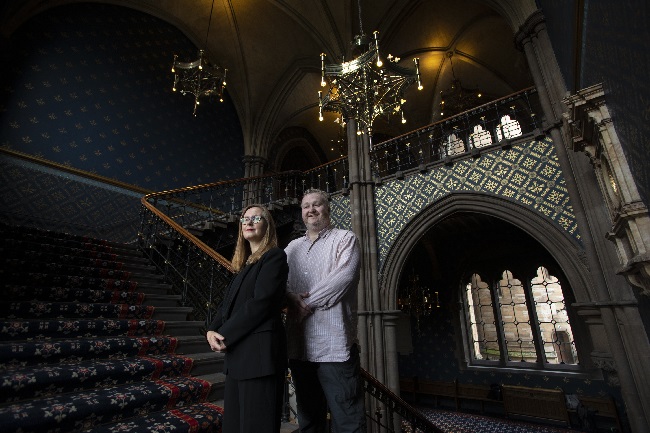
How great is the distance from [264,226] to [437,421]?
962 centimetres

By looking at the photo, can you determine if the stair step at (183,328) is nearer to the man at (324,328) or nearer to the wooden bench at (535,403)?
the man at (324,328)

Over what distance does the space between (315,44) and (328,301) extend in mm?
11959

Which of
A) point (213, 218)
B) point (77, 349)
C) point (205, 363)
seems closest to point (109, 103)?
point (213, 218)

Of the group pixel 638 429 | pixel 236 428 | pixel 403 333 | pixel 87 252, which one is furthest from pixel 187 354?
pixel 403 333

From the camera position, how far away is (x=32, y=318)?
9.80ft

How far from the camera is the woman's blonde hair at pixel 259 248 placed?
179cm

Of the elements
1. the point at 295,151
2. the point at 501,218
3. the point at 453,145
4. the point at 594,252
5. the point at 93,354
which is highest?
the point at 295,151

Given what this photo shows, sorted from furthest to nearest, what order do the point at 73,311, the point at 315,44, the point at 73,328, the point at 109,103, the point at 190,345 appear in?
the point at 315,44
the point at 109,103
the point at 190,345
the point at 73,311
the point at 73,328

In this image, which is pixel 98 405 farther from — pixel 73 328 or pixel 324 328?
pixel 324 328

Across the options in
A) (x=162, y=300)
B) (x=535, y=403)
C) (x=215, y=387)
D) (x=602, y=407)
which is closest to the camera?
(x=215, y=387)

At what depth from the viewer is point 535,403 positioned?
8430mm

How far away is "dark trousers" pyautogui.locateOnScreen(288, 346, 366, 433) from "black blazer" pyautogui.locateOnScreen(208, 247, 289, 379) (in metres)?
0.18

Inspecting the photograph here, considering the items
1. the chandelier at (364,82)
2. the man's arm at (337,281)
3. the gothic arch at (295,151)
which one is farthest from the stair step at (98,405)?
the gothic arch at (295,151)

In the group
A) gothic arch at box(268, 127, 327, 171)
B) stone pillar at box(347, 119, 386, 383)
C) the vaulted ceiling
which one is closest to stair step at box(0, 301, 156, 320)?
stone pillar at box(347, 119, 386, 383)
